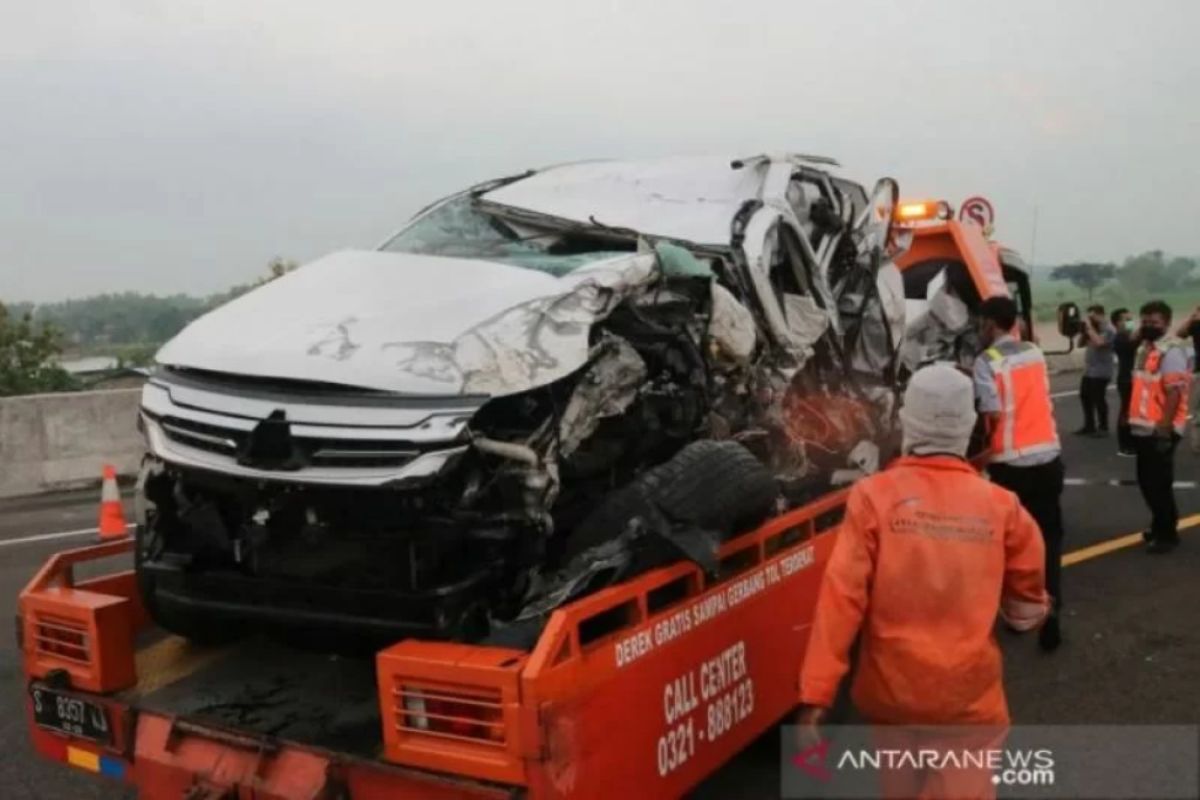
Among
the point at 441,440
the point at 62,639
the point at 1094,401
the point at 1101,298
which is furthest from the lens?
the point at 1101,298

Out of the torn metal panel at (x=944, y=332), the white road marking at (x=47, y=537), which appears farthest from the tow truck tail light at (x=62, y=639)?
the white road marking at (x=47, y=537)

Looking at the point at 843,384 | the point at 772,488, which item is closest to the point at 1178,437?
the point at 843,384

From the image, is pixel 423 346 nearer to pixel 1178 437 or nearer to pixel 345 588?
pixel 345 588

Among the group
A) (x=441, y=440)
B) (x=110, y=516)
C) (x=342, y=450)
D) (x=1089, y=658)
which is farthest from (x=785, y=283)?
(x=110, y=516)

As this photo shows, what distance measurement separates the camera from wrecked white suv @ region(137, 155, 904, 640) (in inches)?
139

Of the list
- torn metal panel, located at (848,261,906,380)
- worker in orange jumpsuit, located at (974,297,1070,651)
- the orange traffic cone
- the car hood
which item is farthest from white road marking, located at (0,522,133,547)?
worker in orange jumpsuit, located at (974,297,1070,651)

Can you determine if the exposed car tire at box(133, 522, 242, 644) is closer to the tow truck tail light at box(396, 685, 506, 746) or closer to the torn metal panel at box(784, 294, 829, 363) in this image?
the tow truck tail light at box(396, 685, 506, 746)

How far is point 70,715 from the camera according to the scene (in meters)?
3.90

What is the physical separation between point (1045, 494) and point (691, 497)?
279cm

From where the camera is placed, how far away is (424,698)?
126 inches

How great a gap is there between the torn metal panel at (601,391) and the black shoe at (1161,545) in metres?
4.91

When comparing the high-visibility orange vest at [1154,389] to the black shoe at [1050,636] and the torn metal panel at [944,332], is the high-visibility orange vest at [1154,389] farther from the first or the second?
the black shoe at [1050,636]

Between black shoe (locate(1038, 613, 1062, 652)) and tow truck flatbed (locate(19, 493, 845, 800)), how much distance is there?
1806mm

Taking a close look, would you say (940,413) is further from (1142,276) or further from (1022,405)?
(1142,276)
